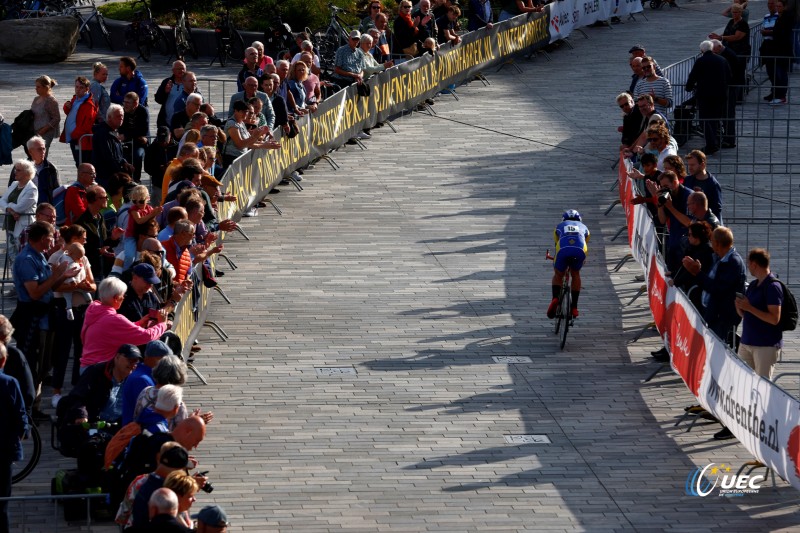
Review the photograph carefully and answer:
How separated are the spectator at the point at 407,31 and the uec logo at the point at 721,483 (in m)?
16.6

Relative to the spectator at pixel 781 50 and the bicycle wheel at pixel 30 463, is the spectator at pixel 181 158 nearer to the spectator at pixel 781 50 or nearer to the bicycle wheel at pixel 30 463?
the bicycle wheel at pixel 30 463

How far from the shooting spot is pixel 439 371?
16.5 meters

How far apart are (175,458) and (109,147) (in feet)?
32.1

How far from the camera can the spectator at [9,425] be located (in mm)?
11570

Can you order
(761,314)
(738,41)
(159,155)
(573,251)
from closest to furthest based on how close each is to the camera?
1. (761,314)
2. (573,251)
3. (159,155)
4. (738,41)

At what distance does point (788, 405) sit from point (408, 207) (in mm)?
11404

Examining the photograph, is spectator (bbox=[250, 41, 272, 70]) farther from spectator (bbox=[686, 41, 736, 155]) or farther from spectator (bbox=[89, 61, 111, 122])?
spectator (bbox=[686, 41, 736, 155])

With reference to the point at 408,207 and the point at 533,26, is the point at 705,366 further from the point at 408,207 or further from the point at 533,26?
the point at 533,26

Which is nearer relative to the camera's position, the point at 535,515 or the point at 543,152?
the point at 535,515

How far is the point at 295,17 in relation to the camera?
119 ft

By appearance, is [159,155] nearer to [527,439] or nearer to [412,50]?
[527,439]

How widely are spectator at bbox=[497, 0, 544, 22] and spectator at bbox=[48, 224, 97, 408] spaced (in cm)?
2058

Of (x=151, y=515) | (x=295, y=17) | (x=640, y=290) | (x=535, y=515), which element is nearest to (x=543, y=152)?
(x=640, y=290)

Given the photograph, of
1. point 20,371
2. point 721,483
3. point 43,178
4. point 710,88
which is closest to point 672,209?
point 721,483
